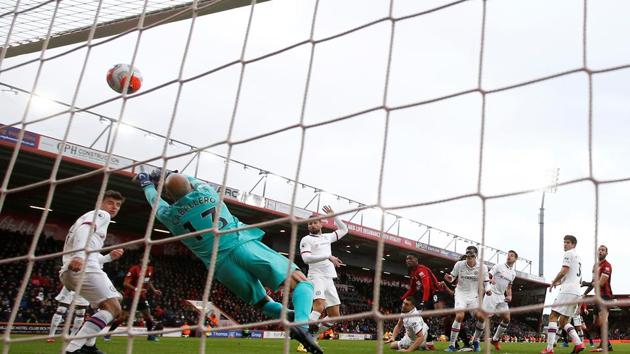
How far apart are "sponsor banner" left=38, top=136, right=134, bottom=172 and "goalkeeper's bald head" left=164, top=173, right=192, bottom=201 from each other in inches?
395

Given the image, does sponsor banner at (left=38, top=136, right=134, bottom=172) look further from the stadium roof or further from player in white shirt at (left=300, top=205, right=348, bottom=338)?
player in white shirt at (left=300, top=205, right=348, bottom=338)

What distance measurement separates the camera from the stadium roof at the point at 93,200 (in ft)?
47.2

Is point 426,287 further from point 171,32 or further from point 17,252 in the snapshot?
point 17,252

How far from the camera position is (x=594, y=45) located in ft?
8.68

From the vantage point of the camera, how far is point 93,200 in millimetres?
17750

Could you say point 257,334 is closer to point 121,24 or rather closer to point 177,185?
A: point 121,24

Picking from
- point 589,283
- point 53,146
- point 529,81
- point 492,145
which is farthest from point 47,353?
point 53,146

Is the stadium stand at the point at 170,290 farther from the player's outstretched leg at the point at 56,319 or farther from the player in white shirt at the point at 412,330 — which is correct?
the player in white shirt at the point at 412,330

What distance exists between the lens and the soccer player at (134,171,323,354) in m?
4.26

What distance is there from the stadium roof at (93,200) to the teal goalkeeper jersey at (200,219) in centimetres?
683

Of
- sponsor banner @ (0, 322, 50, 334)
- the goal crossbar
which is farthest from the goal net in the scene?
sponsor banner @ (0, 322, 50, 334)

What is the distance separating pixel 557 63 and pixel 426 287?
5.95 metres

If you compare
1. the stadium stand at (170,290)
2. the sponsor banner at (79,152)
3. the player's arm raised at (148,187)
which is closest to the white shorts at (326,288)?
the player's arm raised at (148,187)

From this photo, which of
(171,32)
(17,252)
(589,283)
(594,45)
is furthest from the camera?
(17,252)
